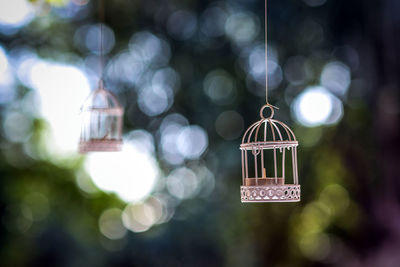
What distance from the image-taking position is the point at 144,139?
16.3 ft

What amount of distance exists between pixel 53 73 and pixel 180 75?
51.0 inches

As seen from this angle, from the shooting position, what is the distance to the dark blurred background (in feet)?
15.1

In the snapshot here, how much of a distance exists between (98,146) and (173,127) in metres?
2.50

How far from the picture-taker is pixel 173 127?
4953mm

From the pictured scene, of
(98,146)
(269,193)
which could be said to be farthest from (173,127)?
(269,193)

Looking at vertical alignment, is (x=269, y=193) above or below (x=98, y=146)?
below

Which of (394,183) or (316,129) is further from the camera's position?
(316,129)

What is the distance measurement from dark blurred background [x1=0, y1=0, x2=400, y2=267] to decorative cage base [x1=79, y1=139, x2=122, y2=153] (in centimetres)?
234

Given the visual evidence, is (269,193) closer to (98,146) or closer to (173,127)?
(98,146)

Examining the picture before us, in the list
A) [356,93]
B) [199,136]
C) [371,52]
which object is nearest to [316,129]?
[356,93]

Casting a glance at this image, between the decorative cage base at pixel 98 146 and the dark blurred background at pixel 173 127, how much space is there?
92.0 inches

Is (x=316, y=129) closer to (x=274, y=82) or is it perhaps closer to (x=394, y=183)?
(x=274, y=82)

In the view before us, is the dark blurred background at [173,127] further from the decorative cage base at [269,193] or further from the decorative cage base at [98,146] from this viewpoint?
the decorative cage base at [269,193]

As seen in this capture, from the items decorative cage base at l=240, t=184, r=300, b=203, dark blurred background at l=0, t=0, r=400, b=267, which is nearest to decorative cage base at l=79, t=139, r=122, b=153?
decorative cage base at l=240, t=184, r=300, b=203
